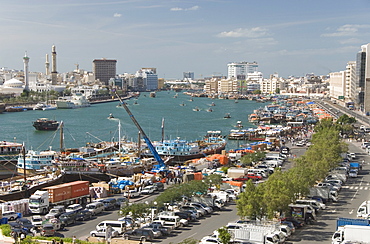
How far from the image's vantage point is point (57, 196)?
18.8 feet

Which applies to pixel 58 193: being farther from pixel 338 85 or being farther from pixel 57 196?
pixel 338 85

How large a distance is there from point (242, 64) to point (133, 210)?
80.6 meters

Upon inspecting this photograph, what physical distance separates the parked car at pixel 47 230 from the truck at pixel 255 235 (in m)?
1.59

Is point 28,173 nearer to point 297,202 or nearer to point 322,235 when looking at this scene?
point 297,202

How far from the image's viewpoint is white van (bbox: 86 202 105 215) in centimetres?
530

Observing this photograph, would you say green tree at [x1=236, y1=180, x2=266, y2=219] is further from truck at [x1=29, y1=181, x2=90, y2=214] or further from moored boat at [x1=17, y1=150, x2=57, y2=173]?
moored boat at [x1=17, y1=150, x2=57, y2=173]

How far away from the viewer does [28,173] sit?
8.88 m

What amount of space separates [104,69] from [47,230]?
50.4m

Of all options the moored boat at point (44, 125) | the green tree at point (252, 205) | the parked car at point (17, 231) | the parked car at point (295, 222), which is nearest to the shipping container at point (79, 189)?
the parked car at point (17, 231)

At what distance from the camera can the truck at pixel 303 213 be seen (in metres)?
4.92

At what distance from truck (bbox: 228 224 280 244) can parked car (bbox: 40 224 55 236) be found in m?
1.59

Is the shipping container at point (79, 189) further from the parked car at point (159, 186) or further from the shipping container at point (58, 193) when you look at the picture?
the parked car at point (159, 186)

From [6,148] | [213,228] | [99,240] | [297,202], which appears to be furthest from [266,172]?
[6,148]

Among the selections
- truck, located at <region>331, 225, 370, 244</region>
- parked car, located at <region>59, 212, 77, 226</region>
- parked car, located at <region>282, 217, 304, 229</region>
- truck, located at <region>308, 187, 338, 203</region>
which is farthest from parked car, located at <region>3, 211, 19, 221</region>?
truck, located at <region>308, 187, 338, 203</region>
